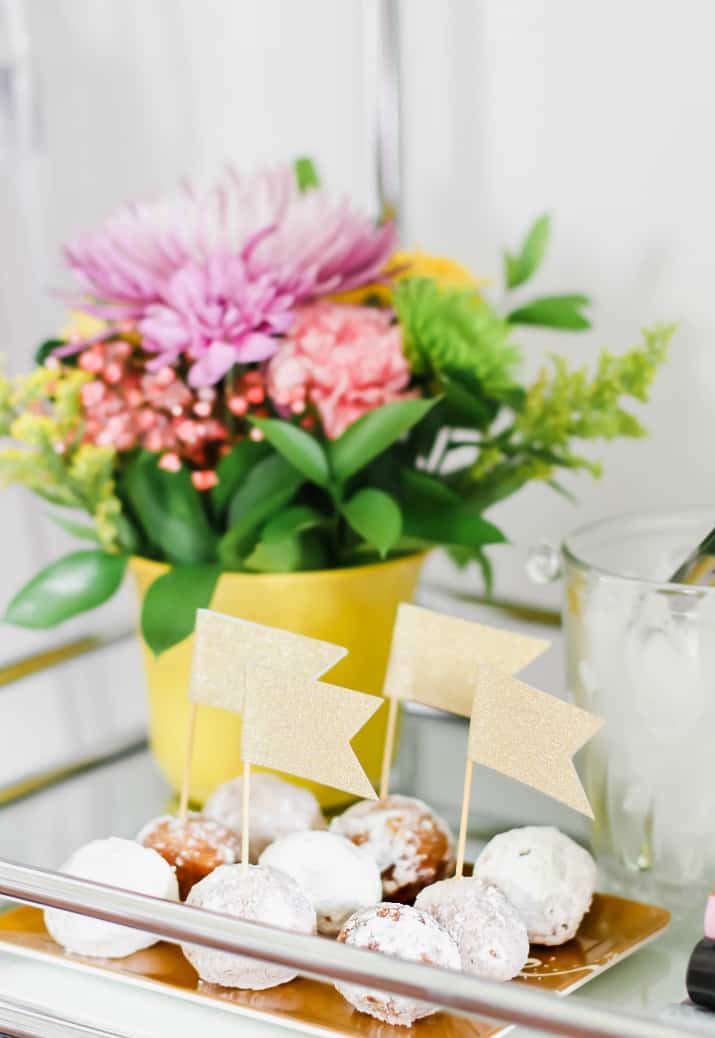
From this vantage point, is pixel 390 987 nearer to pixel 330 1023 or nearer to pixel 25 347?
pixel 330 1023

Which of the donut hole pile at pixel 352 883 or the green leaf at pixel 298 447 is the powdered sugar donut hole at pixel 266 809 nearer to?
the donut hole pile at pixel 352 883

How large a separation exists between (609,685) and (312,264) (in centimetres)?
20

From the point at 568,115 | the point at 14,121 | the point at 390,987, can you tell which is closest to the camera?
the point at 390,987

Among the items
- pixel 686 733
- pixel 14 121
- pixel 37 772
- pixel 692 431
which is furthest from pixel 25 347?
pixel 686 733

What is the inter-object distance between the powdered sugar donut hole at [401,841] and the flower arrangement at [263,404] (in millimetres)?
94

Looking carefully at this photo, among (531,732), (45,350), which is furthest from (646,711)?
(45,350)

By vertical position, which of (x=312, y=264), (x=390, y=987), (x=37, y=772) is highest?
(x=312, y=264)

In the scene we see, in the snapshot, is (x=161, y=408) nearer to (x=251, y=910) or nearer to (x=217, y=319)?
(x=217, y=319)

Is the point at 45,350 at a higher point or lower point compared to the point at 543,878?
higher

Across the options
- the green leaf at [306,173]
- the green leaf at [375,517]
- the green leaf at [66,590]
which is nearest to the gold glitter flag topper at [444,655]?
the green leaf at [375,517]

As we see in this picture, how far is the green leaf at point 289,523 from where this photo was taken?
0.51 meters

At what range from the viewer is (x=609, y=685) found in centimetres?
47

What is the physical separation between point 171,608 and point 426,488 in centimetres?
11

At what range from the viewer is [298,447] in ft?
1.67
